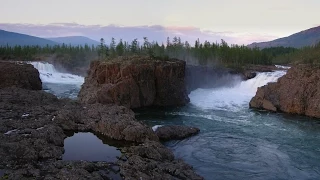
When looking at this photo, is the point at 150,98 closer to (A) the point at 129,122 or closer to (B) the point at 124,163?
(A) the point at 129,122

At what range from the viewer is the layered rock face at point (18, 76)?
1858 inches

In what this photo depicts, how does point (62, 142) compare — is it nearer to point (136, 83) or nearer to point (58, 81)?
point (136, 83)

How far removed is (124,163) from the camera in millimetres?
21391

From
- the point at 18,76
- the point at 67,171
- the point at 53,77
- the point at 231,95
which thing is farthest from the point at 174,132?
the point at 53,77

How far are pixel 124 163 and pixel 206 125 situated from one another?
1520cm

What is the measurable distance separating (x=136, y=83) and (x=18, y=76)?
685 inches

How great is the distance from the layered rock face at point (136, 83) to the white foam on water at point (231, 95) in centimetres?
413

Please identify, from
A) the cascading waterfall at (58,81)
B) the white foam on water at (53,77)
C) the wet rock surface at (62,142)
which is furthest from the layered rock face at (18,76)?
the white foam on water at (53,77)

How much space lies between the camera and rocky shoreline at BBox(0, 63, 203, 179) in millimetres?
19641

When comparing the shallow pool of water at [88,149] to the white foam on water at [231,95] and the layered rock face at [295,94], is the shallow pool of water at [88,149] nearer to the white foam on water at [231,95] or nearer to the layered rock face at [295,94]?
the white foam on water at [231,95]

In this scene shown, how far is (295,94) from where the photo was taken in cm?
4275

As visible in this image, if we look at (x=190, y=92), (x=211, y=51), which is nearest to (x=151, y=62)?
(x=190, y=92)

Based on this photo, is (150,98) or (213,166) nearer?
(213,166)

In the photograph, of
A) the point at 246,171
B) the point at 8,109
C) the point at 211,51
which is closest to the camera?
the point at 246,171
